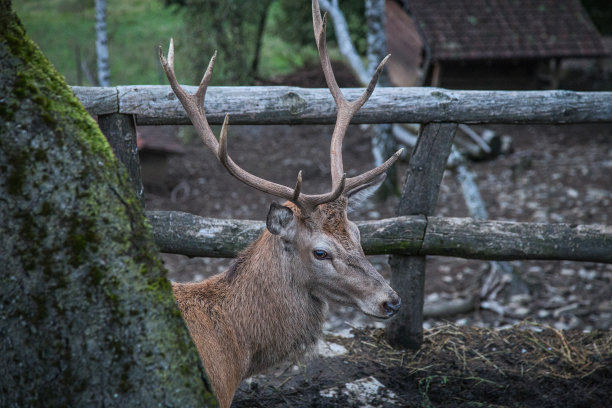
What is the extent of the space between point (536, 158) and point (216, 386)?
858cm

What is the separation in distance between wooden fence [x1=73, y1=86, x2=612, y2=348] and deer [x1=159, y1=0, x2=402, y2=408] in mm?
372

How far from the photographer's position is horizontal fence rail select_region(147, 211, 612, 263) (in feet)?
12.6

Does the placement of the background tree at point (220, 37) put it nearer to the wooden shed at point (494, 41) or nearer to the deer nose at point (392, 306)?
the wooden shed at point (494, 41)

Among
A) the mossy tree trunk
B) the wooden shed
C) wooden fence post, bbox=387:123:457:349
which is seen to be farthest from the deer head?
the wooden shed

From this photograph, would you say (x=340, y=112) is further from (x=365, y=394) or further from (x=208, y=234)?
(x=365, y=394)

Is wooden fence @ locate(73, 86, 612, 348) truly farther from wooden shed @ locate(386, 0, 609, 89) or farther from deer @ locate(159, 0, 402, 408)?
wooden shed @ locate(386, 0, 609, 89)

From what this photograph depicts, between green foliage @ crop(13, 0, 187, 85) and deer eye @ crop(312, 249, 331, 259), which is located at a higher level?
deer eye @ crop(312, 249, 331, 259)

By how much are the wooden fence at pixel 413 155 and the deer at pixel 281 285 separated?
0.37 metres

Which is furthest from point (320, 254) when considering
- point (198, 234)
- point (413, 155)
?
point (413, 155)

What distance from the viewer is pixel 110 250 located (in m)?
1.87

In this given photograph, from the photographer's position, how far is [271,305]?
339 centimetres

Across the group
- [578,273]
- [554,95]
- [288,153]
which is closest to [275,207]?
[554,95]

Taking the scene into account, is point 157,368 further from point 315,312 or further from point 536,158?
point 536,158

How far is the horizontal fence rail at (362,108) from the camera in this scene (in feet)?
11.8
